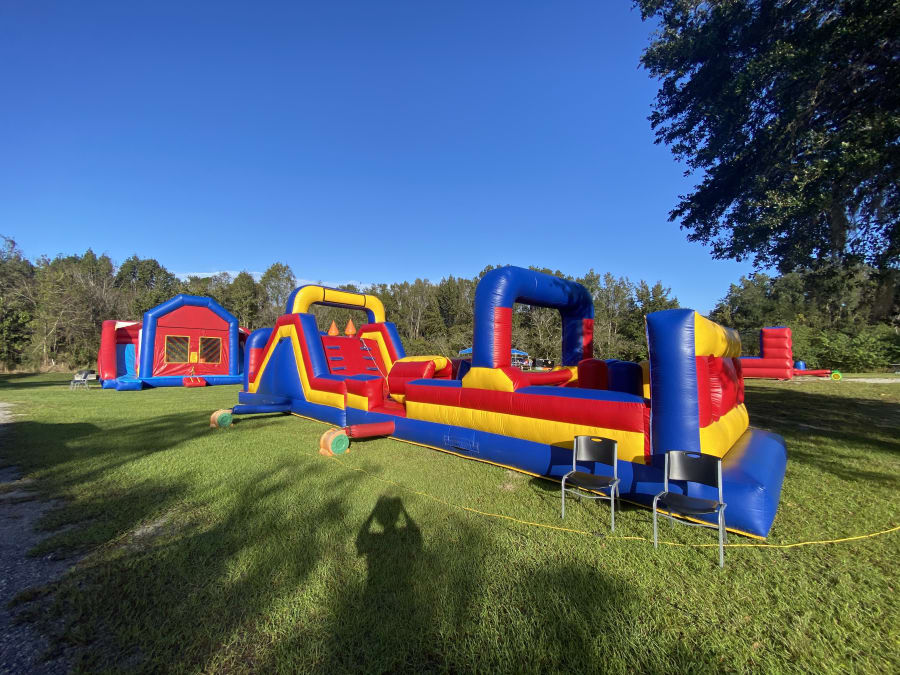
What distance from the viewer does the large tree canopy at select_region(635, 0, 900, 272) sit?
6238mm

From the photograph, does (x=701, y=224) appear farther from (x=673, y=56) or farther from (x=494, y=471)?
(x=494, y=471)

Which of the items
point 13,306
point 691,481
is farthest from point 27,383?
point 691,481

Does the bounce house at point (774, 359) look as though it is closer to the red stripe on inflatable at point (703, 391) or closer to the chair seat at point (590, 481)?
the red stripe on inflatable at point (703, 391)

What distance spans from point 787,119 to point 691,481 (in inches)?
326

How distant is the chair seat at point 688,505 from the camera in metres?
2.68

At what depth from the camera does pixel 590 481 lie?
10.8 feet

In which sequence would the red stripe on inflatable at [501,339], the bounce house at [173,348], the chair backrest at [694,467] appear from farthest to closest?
the bounce house at [173,348] → the red stripe on inflatable at [501,339] → the chair backrest at [694,467]

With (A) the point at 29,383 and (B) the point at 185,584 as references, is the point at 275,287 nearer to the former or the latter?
(A) the point at 29,383

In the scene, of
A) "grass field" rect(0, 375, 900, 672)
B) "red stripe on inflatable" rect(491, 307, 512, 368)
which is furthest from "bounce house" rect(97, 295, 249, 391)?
"red stripe on inflatable" rect(491, 307, 512, 368)

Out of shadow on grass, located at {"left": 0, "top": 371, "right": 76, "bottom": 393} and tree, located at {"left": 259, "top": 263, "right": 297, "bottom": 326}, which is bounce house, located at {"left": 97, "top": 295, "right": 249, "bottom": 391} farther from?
tree, located at {"left": 259, "top": 263, "right": 297, "bottom": 326}

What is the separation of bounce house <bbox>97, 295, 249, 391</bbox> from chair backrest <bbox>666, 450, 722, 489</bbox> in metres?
17.3

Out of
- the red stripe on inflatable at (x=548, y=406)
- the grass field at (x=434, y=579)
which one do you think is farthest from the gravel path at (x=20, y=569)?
the red stripe on inflatable at (x=548, y=406)

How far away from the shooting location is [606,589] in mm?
2371

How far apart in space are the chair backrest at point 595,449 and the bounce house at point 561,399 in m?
0.24
